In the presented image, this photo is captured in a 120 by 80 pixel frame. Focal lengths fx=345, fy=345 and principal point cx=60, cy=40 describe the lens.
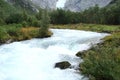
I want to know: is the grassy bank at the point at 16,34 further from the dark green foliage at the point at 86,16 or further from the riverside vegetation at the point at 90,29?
the dark green foliage at the point at 86,16

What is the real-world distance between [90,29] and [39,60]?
4460cm

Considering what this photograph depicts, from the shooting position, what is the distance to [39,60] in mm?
39156

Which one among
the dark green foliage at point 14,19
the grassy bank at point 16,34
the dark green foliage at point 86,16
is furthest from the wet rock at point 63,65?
the dark green foliage at point 86,16

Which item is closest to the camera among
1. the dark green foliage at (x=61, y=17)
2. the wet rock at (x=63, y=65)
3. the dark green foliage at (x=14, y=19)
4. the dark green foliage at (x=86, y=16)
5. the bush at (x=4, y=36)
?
the wet rock at (x=63, y=65)

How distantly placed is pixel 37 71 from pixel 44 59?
4837 mm

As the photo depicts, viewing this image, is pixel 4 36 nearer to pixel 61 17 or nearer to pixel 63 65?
pixel 63 65

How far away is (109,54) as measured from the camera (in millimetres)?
29219

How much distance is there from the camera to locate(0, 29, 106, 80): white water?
3291 cm

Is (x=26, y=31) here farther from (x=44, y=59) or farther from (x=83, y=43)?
(x=44, y=59)

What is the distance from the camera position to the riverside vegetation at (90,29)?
91.0 ft

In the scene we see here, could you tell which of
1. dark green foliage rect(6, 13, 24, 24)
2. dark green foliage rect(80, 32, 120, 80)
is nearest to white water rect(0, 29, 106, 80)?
dark green foliage rect(80, 32, 120, 80)

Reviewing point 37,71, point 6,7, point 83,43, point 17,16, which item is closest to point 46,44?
point 83,43

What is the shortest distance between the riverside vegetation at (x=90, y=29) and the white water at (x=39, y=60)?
79.2 inches

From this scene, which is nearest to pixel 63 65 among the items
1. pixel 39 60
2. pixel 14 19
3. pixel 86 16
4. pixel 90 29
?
pixel 39 60
